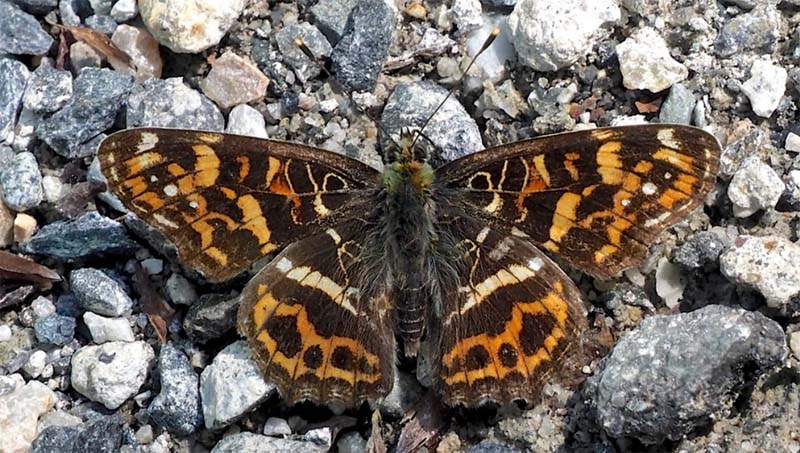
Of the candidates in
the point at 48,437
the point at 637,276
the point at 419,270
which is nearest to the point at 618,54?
the point at 637,276

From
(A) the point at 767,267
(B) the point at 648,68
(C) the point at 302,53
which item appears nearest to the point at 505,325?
(A) the point at 767,267

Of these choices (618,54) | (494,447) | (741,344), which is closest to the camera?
(741,344)

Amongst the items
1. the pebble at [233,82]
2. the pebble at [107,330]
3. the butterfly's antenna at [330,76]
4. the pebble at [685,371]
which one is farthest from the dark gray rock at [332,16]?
the pebble at [685,371]

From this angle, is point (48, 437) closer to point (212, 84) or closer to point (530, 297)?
point (212, 84)

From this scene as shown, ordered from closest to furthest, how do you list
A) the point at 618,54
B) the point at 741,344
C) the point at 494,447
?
the point at 741,344
the point at 494,447
the point at 618,54

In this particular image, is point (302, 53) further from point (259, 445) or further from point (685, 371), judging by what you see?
point (685, 371)

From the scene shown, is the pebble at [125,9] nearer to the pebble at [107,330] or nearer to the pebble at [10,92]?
the pebble at [10,92]
